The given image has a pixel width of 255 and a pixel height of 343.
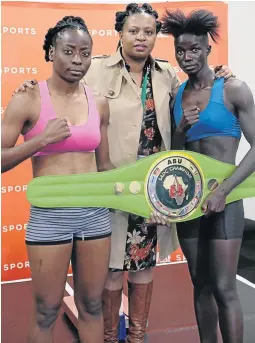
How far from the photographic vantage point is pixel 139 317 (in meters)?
2.26

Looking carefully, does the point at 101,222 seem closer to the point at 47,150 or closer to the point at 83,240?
the point at 83,240

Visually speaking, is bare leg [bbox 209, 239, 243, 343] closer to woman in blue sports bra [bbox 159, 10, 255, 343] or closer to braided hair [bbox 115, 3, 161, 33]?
woman in blue sports bra [bbox 159, 10, 255, 343]

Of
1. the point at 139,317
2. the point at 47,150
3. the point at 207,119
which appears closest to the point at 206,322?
the point at 139,317

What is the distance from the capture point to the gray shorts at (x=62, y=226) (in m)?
1.66

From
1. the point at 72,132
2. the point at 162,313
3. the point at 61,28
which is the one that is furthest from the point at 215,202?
the point at 162,313

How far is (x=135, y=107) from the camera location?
1972 millimetres

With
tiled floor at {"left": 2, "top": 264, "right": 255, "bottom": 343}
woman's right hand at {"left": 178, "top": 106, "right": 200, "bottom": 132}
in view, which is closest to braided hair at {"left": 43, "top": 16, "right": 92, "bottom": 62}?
woman's right hand at {"left": 178, "top": 106, "right": 200, "bottom": 132}

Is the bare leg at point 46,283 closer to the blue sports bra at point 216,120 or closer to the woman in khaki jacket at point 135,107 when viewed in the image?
the woman in khaki jacket at point 135,107

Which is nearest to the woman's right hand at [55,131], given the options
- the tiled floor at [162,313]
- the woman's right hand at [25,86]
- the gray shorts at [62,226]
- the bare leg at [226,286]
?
the woman's right hand at [25,86]

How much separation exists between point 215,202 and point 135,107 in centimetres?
49

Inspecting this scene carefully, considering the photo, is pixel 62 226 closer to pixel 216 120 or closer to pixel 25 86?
pixel 25 86

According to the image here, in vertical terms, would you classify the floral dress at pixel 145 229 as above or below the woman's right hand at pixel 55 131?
below

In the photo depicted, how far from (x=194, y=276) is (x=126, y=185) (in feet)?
1.57

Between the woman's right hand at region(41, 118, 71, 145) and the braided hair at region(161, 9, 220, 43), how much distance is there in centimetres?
57
